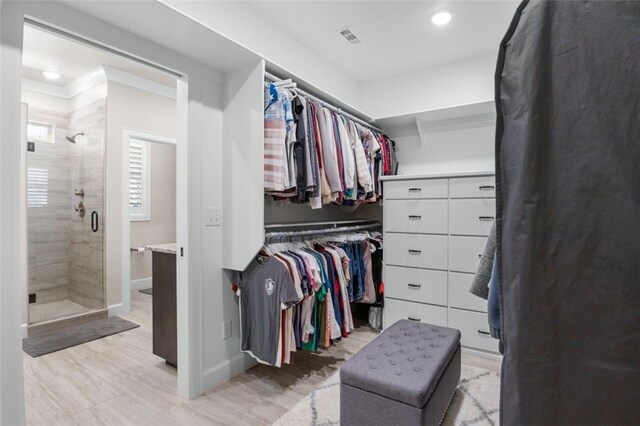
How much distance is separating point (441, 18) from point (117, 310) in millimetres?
4223

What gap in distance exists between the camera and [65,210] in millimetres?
3889

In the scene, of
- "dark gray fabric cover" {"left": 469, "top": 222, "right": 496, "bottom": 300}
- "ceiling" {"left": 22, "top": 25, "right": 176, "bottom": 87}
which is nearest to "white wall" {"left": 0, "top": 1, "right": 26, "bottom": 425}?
"ceiling" {"left": 22, "top": 25, "right": 176, "bottom": 87}

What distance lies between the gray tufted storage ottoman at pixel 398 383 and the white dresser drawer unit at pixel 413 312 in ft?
3.06

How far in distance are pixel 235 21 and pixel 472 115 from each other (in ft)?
7.67

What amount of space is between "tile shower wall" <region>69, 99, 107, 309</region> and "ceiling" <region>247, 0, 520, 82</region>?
2.46 metres

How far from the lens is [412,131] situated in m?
3.53

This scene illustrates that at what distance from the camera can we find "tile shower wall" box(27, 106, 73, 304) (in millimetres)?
3616

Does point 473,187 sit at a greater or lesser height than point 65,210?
greater

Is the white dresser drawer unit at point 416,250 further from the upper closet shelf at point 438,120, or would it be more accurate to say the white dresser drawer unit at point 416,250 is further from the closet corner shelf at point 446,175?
the upper closet shelf at point 438,120

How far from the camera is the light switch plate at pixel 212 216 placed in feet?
6.82

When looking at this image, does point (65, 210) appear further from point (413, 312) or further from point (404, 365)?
point (404, 365)

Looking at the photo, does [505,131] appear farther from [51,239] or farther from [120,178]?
[51,239]

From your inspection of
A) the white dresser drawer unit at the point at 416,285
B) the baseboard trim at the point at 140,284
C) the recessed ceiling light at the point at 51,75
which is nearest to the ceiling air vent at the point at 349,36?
the white dresser drawer unit at the point at 416,285

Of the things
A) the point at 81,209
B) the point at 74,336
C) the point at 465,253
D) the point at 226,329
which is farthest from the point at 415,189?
the point at 81,209
